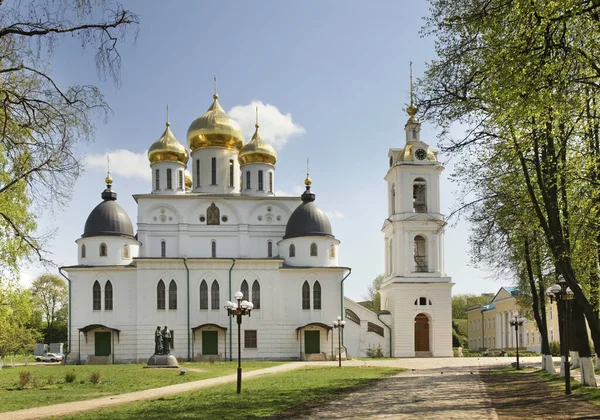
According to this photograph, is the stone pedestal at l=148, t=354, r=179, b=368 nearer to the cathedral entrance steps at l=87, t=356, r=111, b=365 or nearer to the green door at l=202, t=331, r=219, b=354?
the green door at l=202, t=331, r=219, b=354

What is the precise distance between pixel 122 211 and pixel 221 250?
6.73 m

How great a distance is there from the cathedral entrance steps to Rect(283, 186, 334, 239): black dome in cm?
1295

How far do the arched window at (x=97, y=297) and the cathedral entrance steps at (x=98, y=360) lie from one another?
2873 millimetres

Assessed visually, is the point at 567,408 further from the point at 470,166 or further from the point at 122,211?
the point at 122,211

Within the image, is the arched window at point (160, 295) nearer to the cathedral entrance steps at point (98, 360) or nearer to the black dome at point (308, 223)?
the cathedral entrance steps at point (98, 360)

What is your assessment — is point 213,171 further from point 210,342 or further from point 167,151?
point 210,342

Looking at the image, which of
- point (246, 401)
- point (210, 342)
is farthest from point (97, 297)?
point (246, 401)

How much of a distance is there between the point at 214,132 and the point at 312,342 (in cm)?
1564

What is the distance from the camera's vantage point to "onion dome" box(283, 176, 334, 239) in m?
42.5

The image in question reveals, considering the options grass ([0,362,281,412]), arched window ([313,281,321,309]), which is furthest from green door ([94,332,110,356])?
arched window ([313,281,321,309])

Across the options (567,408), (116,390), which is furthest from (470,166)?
(116,390)

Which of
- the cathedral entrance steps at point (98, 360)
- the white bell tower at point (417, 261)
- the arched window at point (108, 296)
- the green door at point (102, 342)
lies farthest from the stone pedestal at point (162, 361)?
the white bell tower at point (417, 261)

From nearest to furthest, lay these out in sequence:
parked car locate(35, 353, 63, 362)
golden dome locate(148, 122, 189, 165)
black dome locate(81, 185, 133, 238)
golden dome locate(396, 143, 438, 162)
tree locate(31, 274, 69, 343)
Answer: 1. black dome locate(81, 185, 133, 238)
2. golden dome locate(396, 143, 438, 162)
3. golden dome locate(148, 122, 189, 165)
4. parked car locate(35, 353, 63, 362)
5. tree locate(31, 274, 69, 343)

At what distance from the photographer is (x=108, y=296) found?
41.0 m
